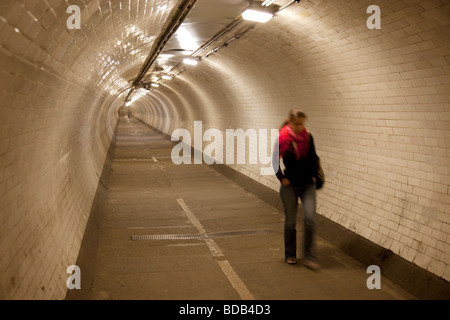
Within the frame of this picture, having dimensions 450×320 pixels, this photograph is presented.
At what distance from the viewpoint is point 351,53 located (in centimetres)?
604

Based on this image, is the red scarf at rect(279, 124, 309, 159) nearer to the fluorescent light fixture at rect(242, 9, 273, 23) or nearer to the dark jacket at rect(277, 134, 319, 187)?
the dark jacket at rect(277, 134, 319, 187)

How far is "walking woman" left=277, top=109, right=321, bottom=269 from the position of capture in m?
5.47

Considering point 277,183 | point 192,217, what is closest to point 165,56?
point 277,183

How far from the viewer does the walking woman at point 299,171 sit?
5.47 m

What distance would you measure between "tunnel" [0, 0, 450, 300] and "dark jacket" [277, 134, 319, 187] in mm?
1173

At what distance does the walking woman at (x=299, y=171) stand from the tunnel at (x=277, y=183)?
67cm

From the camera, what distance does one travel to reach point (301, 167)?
5465 millimetres

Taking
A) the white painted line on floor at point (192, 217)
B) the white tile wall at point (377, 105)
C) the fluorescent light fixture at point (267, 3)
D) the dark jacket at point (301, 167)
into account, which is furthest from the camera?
the white painted line on floor at point (192, 217)

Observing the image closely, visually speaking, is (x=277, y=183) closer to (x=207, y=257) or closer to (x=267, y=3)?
(x=207, y=257)

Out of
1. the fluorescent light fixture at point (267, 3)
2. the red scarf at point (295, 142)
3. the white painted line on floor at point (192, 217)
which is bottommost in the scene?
the white painted line on floor at point (192, 217)

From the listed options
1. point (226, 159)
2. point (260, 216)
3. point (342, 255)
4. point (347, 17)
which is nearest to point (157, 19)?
point (347, 17)

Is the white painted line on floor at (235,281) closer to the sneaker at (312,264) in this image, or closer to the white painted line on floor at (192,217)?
the sneaker at (312,264)

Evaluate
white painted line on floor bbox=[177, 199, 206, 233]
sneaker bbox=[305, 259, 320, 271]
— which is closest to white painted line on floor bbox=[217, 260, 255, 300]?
sneaker bbox=[305, 259, 320, 271]

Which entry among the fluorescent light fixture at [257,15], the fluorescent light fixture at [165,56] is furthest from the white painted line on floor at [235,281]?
the fluorescent light fixture at [165,56]
